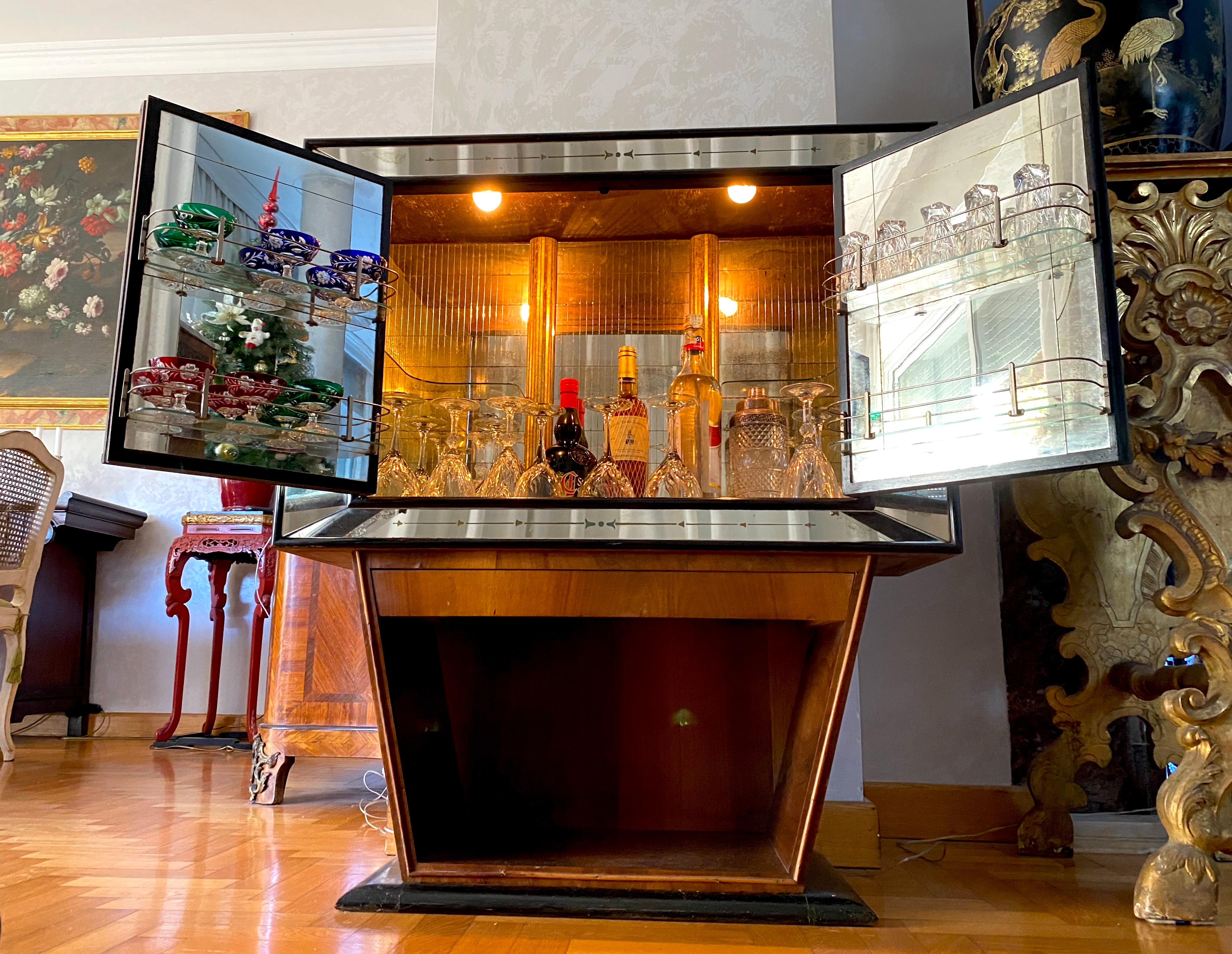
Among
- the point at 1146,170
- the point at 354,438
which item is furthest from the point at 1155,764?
the point at 354,438

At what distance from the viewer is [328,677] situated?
1.94 m

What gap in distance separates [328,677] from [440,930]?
3.13ft

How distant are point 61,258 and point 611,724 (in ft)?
10.7

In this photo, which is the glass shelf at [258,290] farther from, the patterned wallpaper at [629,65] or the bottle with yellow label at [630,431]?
the patterned wallpaper at [629,65]

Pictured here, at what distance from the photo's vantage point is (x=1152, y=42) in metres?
1.51

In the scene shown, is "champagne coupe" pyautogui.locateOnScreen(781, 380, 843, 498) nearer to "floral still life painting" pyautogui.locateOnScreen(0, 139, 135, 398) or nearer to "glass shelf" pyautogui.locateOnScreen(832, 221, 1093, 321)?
"glass shelf" pyautogui.locateOnScreen(832, 221, 1093, 321)

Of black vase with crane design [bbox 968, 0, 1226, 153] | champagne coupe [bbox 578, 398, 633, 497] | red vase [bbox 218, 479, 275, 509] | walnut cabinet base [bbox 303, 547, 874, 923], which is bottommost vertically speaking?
walnut cabinet base [bbox 303, 547, 874, 923]

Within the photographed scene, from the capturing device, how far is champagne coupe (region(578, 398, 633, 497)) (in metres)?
1.42

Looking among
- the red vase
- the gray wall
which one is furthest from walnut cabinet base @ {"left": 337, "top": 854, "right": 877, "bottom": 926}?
the red vase

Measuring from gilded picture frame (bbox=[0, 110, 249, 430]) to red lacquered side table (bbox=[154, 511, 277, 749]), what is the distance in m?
0.94

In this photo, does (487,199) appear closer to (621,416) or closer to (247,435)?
(621,416)

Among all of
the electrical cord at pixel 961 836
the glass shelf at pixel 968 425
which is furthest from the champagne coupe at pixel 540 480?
the electrical cord at pixel 961 836

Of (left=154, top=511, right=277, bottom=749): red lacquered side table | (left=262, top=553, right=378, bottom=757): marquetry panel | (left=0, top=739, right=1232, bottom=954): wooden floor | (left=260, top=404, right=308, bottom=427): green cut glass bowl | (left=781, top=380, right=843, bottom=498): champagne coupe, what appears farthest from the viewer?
(left=154, top=511, right=277, bottom=749): red lacquered side table

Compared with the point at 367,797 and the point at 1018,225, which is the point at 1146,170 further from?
the point at 367,797
